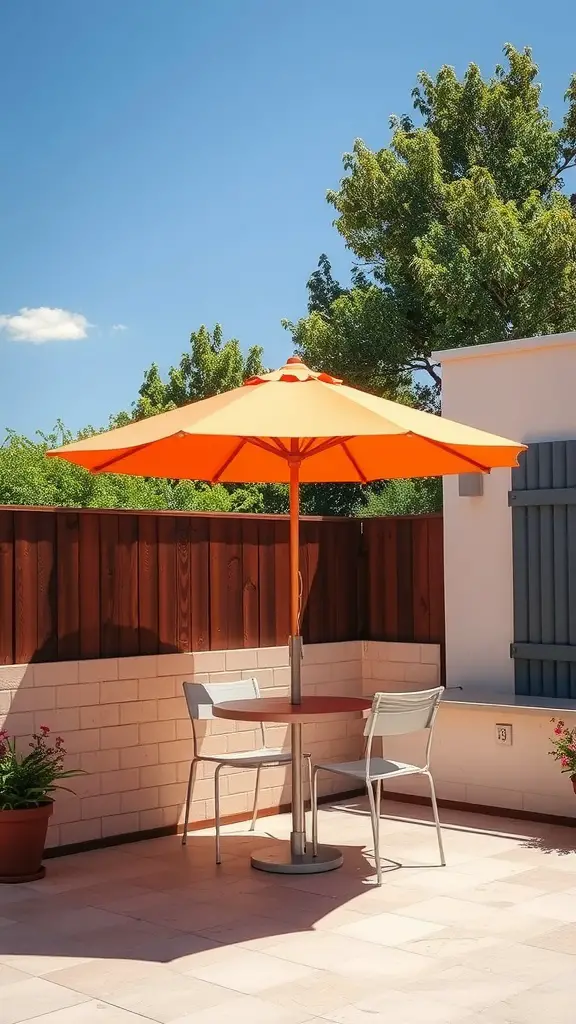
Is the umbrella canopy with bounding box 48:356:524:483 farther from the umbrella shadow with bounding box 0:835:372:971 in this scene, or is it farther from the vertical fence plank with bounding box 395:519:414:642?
the umbrella shadow with bounding box 0:835:372:971

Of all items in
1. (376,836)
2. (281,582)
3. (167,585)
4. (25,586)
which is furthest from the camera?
(281,582)

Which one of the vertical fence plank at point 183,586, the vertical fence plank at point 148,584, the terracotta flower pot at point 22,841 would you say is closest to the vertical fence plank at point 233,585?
the vertical fence plank at point 183,586

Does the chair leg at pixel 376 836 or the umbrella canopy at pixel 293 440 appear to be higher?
the umbrella canopy at pixel 293 440

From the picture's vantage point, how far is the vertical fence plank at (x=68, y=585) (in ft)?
21.0

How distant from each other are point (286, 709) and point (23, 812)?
1.29 m

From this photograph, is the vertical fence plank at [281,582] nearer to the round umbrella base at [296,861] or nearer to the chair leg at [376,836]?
→ the round umbrella base at [296,861]

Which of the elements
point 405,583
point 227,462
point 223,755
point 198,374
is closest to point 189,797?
point 223,755

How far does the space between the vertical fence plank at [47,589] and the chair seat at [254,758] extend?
39.1 inches

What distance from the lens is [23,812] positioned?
562cm

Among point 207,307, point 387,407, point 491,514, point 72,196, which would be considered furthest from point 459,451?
point 207,307

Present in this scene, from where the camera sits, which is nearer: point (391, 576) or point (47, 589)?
point (47, 589)

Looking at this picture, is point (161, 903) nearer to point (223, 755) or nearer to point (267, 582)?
point (223, 755)

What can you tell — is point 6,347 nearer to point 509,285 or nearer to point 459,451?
point 509,285

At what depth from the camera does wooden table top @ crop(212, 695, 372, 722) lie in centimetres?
556
